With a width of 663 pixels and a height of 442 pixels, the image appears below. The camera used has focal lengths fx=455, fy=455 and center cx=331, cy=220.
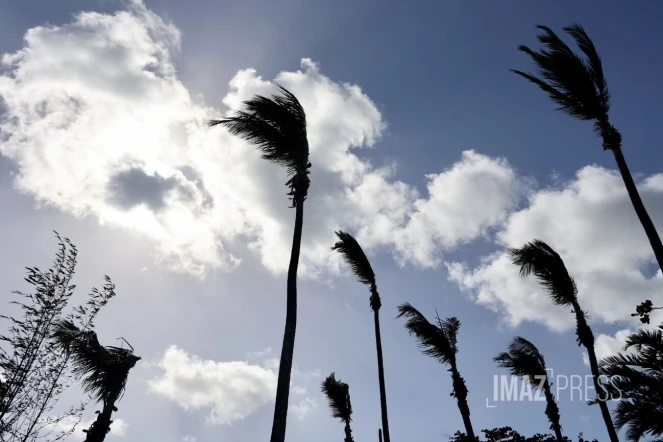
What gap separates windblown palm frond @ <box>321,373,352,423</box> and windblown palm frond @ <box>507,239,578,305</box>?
44.5 ft

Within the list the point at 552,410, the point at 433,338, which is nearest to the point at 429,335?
the point at 433,338

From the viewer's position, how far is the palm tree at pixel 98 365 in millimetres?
13586

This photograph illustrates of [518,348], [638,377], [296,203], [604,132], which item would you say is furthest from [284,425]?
[518,348]

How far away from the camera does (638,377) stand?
35.5 ft

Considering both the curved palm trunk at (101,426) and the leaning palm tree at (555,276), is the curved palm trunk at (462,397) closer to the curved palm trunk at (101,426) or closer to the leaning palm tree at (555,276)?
the leaning palm tree at (555,276)

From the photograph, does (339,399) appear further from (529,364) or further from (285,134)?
(285,134)

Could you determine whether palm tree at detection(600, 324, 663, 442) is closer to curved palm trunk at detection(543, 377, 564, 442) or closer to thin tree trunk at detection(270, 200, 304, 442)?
thin tree trunk at detection(270, 200, 304, 442)

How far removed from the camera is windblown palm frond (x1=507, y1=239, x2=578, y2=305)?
62.5ft

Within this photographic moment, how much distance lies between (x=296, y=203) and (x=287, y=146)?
5.47 feet

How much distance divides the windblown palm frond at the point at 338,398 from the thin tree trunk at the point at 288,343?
58.5 ft

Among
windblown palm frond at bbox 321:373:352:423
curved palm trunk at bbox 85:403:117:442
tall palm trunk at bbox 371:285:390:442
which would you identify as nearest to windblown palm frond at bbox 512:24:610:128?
tall palm trunk at bbox 371:285:390:442

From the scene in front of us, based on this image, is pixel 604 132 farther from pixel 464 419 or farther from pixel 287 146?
pixel 464 419

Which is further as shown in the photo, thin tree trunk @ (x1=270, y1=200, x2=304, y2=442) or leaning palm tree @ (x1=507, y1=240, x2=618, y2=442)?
leaning palm tree @ (x1=507, y1=240, x2=618, y2=442)

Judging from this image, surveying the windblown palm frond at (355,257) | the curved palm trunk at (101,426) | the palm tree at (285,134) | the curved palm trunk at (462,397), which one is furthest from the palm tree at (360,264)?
the curved palm trunk at (101,426)
